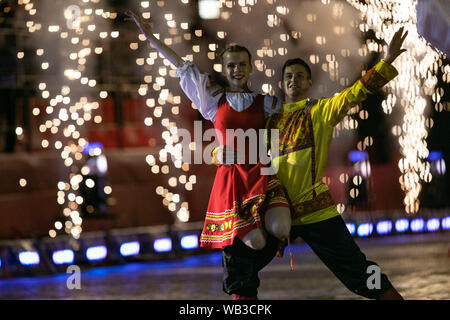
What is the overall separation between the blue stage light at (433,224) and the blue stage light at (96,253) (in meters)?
5.42

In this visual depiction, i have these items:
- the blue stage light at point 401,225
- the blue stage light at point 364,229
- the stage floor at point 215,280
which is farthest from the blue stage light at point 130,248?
the blue stage light at point 401,225

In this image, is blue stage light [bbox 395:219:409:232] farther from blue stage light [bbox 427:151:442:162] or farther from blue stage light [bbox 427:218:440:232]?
blue stage light [bbox 427:151:442:162]

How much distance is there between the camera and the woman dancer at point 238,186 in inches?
176

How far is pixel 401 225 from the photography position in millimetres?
12547

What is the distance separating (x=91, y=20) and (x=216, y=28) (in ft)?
5.70

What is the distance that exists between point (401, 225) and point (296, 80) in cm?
819

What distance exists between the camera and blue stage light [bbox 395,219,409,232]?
41.0 ft

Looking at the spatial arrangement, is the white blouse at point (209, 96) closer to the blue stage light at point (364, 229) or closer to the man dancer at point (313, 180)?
the man dancer at point (313, 180)

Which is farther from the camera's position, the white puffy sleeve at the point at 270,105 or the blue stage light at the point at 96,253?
the blue stage light at the point at 96,253

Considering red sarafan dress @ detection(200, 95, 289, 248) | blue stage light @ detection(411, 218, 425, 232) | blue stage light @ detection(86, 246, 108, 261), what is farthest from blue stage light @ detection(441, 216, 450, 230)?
red sarafan dress @ detection(200, 95, 289, 248)

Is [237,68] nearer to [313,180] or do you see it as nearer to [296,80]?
[296,80]

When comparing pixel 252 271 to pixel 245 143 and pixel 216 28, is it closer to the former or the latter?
pixel 245 143

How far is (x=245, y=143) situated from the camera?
178 inches

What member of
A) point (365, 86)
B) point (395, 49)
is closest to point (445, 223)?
point (395, 49)
